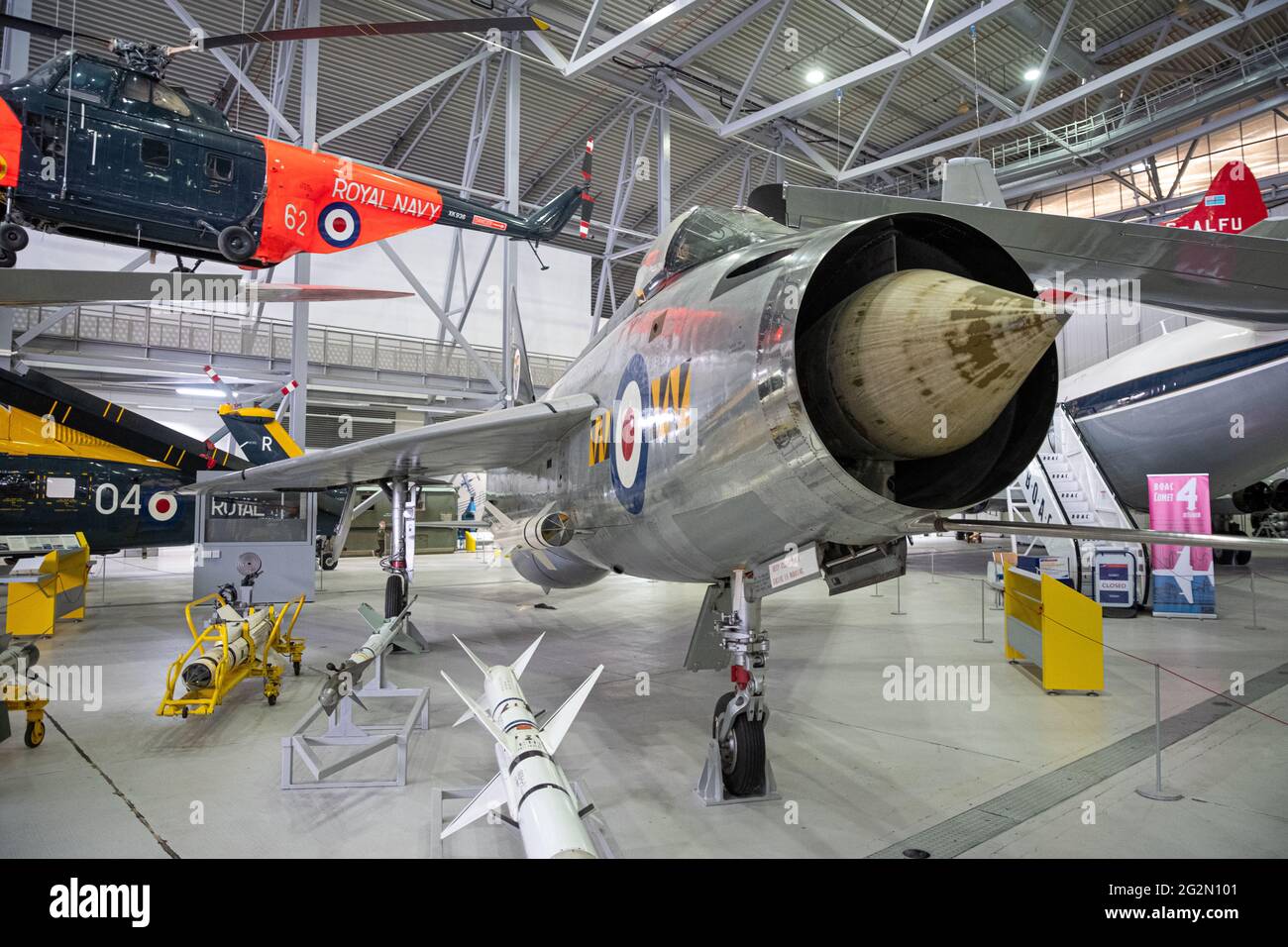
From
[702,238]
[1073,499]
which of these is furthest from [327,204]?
[1073,499]

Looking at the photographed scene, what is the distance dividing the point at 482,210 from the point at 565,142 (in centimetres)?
1110

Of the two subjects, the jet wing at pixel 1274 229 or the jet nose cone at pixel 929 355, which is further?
the jet wing at pixel 1274 229

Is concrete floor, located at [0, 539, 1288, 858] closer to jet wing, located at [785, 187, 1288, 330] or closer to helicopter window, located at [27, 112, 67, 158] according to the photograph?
jet wing, located at [785, 187, 1288, 330]

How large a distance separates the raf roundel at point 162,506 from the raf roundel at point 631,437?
11.5 metres

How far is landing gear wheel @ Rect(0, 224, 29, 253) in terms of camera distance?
6.91 m

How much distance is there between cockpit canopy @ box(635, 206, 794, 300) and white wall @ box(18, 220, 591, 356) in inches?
776

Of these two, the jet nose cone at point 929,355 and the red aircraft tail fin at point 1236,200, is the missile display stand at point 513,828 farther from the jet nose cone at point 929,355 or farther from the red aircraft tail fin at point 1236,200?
the red aircraft tail fin at point 1236,200

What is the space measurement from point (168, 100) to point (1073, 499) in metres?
13.7

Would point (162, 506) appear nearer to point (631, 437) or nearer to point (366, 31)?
point (366, 31)

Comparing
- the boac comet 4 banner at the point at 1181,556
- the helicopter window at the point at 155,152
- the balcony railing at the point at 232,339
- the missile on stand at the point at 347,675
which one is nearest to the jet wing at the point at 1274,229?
the boac comet 4 banner at the point at 1181,556

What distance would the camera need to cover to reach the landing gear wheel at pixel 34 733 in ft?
15.5

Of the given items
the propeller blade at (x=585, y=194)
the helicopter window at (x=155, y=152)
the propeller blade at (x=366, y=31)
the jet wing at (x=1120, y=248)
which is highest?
the propeller blade at (x=585, y=194)

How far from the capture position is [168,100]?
328 inches

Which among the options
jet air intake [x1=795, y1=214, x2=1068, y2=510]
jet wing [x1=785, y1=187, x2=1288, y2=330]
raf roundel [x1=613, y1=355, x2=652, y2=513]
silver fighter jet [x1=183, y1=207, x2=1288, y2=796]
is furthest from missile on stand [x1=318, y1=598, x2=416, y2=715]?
jet wing [x1=785, y1=187, x2=1288, y2=330]
